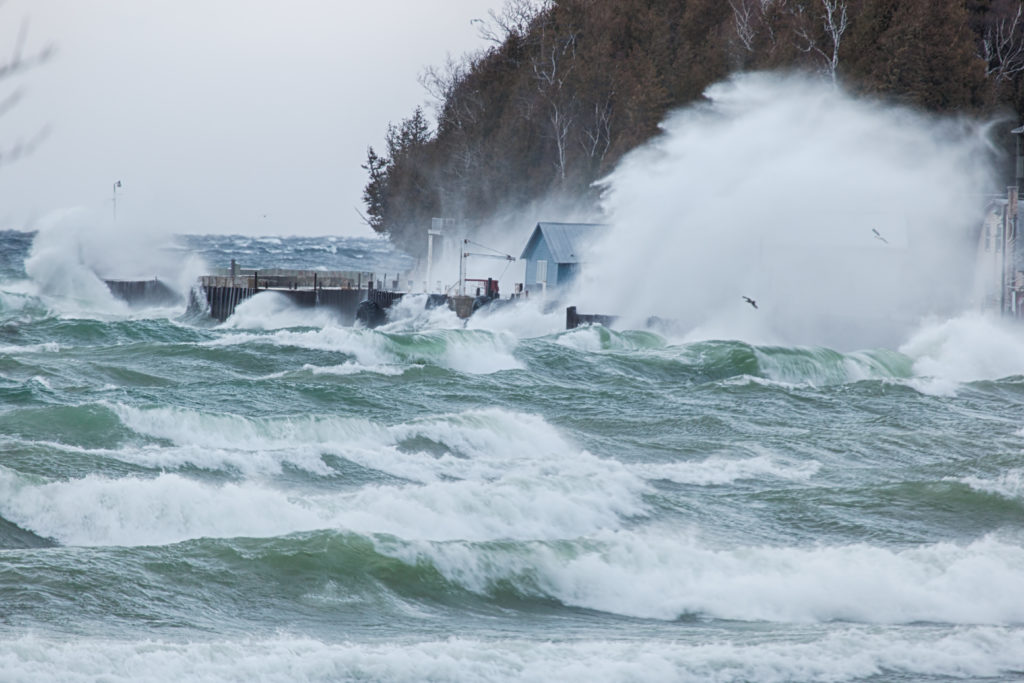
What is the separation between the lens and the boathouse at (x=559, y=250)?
45812 mm

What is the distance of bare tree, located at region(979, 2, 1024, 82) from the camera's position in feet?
166

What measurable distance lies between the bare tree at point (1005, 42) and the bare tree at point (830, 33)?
6304mm

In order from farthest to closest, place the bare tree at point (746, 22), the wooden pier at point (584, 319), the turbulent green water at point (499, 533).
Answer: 1. the bare tree at point (746, 22)
2. the wooden pier at point (584, 319)
3. the turbulent green water at point (499, 533)

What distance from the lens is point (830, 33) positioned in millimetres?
48688

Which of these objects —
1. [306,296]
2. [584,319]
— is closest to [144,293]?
[306,296]

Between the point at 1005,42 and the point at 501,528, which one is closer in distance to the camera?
the point at 501,528

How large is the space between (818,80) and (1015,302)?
1363 centimetres

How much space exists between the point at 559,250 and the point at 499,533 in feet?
112

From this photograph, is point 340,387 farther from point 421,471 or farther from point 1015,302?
point 1015,302

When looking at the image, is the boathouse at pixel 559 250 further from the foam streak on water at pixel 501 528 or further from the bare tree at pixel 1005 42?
the foam streak on water at pixel 501 528

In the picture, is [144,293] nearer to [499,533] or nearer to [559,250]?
[559,250]

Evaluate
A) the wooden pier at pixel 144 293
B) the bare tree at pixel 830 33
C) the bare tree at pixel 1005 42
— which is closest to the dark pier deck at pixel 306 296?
the wooden pier at pixel 144 293

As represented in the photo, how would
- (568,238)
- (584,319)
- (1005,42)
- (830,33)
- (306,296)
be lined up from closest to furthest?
(584,319) < (568,238) < (830,33) < (306,296) < (1005,42)

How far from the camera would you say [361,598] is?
33.6 ft
